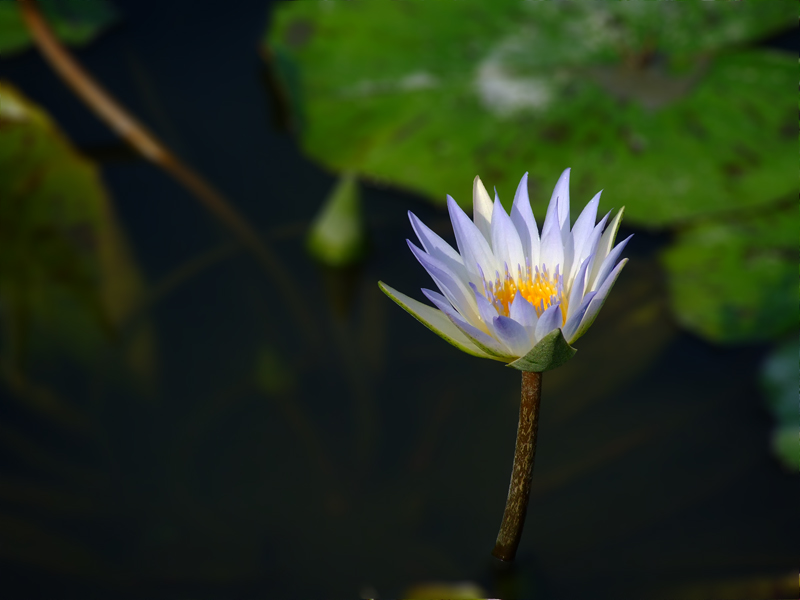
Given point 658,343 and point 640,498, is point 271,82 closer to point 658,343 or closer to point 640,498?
point 658,343

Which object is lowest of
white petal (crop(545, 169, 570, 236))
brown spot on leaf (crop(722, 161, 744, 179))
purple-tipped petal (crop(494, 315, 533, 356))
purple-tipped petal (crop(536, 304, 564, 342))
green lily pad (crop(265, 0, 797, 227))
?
purple-tipped petal (crop(494, 315, 533, 356))

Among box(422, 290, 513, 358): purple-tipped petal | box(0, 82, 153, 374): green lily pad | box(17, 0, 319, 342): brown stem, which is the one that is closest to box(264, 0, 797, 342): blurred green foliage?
box(17, 0, 319, 342): brown stem

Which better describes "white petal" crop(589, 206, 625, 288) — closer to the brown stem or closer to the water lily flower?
the water lily flower

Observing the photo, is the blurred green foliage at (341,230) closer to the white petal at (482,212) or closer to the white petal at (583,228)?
the white petal at (482,212)

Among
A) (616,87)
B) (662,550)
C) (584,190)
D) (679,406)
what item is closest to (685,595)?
(662,550)

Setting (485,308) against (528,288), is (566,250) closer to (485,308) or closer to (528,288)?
(528,288)
